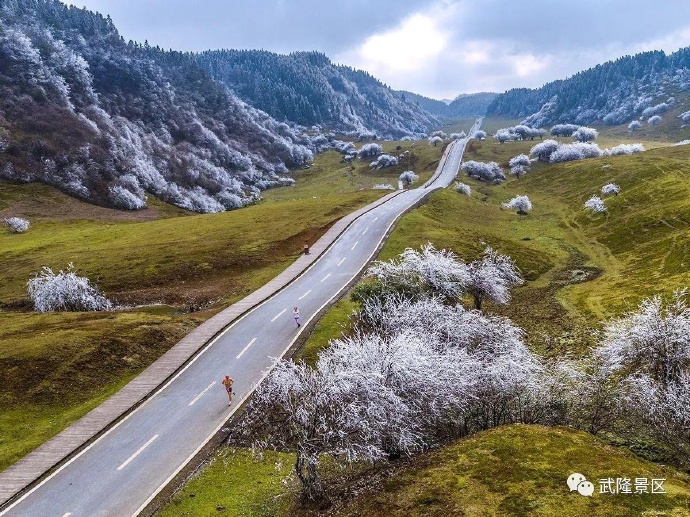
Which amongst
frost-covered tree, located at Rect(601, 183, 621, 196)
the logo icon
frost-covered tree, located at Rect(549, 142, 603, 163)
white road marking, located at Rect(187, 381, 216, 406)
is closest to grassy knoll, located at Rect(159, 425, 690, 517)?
the logo icon

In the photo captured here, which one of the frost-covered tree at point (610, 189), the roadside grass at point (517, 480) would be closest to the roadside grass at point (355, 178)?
the frost-covered tree at point (610, 189)

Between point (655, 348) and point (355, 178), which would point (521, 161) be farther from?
point (655, 348)

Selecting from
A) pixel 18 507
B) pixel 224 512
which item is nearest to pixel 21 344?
pixel 18 507

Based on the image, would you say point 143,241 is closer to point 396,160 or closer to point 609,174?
point 609,174

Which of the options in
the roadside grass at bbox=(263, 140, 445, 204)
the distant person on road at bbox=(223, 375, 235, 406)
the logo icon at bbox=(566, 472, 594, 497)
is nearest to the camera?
the logo icon at bbox=(566, 472, 594, 497)

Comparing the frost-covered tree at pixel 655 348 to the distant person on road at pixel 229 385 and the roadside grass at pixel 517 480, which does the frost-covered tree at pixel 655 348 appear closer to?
the roadside grass at pixel 517 480

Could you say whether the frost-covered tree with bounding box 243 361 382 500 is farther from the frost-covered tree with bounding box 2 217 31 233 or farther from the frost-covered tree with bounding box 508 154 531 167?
the frost-covered tree with bounding box 508 154 531 167
